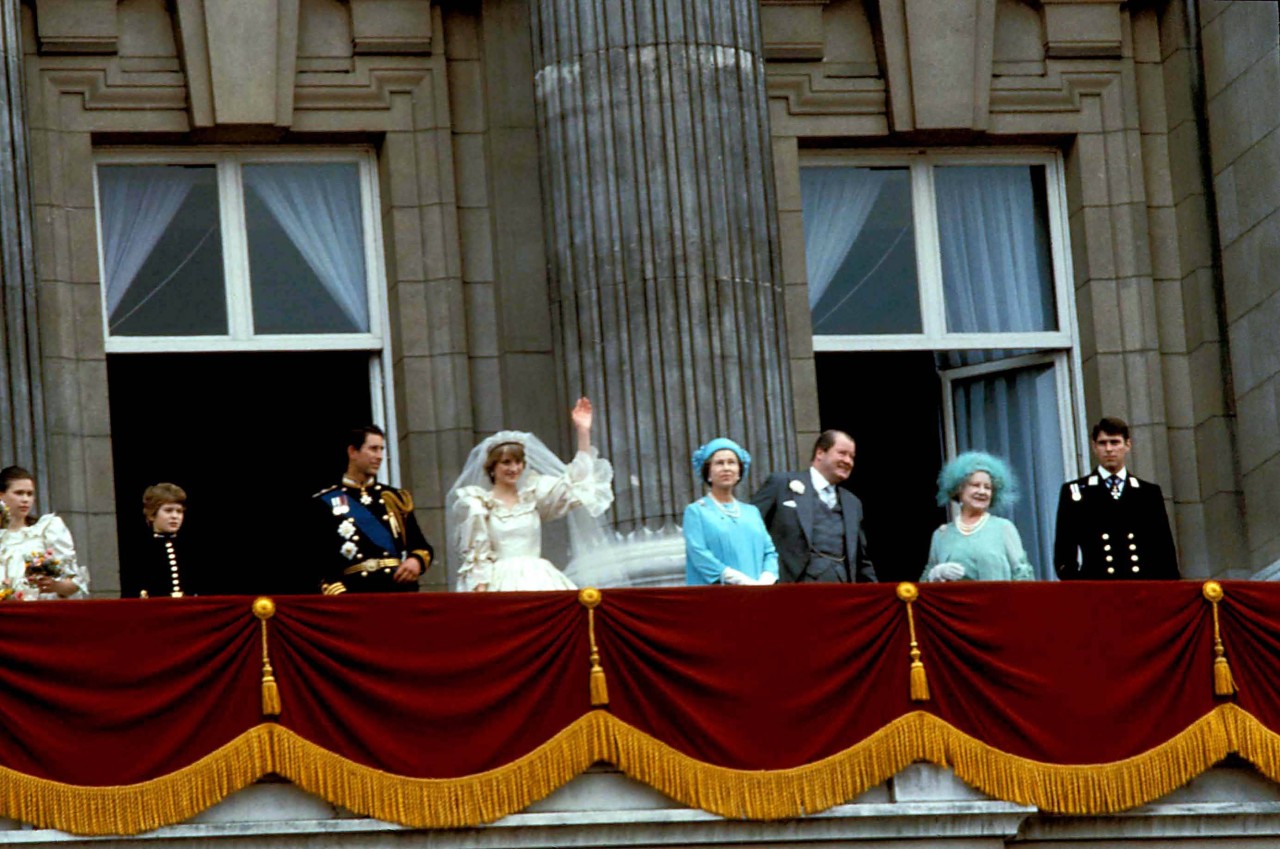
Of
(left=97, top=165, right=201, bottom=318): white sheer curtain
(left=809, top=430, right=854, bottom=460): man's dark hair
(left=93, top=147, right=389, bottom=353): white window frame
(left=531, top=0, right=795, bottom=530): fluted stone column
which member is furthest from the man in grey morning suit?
(left=97, top=165, right=201, bottom=318): white sheer curtain

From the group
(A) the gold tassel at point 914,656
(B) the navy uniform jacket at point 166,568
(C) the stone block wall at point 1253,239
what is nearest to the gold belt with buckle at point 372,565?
(B) the navy uniform jacket at point 166,568

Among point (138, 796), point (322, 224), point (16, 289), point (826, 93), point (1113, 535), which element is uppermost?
point (826, 93)

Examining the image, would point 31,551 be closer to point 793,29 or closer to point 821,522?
point 821,522

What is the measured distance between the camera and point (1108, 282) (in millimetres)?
25578

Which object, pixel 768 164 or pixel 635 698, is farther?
pixel 768 164

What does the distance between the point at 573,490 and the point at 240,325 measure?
13.6ft

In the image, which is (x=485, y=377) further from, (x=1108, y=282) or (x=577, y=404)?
(x=1108, y=282)

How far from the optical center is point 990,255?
84.9 feet

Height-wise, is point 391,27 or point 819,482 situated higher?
point 391,27

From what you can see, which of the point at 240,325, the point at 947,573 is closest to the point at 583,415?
the point at 947,573

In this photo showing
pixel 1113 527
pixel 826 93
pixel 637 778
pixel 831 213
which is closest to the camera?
pixel 637 778

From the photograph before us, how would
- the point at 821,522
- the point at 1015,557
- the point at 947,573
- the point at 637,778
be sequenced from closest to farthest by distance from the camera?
the point at 637,778 → the point at 821,522 → the point at 947,573 → the point at 1015,557

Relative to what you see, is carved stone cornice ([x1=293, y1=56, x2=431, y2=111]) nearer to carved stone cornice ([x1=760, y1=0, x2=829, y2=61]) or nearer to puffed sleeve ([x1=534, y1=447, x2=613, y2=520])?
carved stone cornice ([x1=760, y1=0, x2=829, y2=61])

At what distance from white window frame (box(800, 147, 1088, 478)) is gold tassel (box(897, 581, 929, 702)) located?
5418mm
